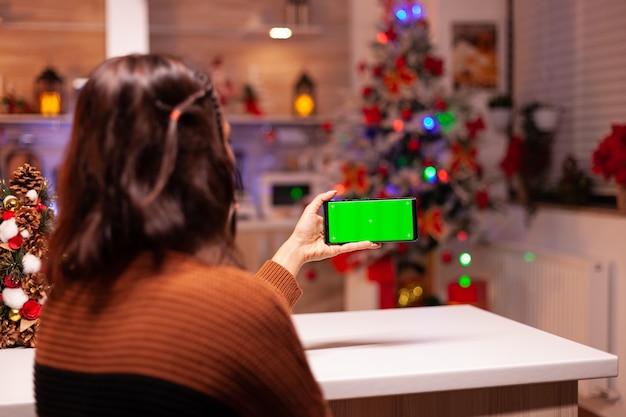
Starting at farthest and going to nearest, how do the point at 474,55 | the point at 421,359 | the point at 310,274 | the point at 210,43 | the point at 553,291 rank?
the point at 210,43 < the point at 310,274 < the point at 474,55 < the point at 553,291 < the point at 421,359

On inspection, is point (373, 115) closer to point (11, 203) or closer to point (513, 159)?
point (513, 159)

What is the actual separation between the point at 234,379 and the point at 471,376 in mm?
725

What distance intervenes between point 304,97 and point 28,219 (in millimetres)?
4108

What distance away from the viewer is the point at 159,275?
96cm

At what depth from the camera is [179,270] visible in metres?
0.96

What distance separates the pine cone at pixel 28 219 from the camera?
180 cm

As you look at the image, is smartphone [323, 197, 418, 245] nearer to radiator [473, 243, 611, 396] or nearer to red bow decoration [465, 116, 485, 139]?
radiator [473, 243, 611, 396]

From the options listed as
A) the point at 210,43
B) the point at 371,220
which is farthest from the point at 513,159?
the point at 371,220

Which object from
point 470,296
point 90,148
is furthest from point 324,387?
point 470,296

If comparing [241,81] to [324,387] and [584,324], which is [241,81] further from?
[324,387]

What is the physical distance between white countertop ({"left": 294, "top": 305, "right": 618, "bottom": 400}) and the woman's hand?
18 centimetres

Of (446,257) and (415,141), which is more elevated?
(415,141)

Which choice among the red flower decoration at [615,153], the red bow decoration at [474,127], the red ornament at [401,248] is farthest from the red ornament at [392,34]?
the red flower decoration at [615,153]

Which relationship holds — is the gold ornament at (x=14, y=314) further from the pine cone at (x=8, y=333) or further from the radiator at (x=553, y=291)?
the radiator at (x=553, y=291)
